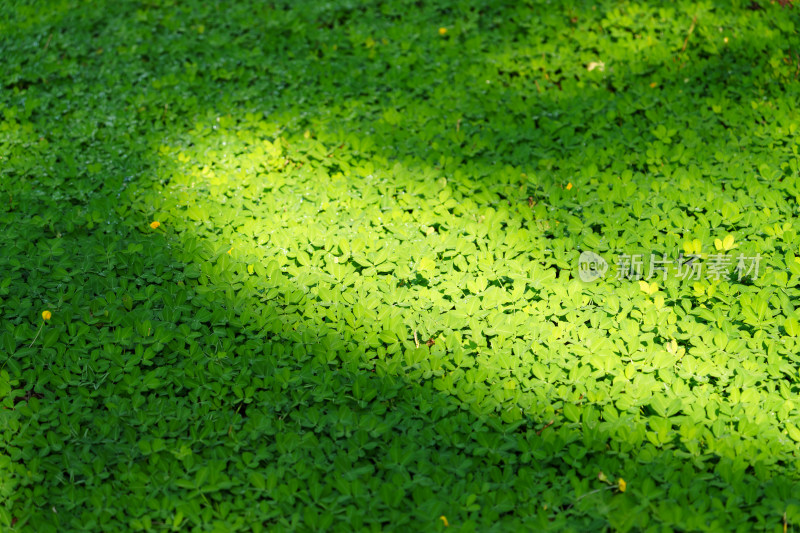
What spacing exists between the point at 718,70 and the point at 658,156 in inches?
41.5

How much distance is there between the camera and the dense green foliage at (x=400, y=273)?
236 centimetres

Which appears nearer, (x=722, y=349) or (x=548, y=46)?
(x=722, y=349)

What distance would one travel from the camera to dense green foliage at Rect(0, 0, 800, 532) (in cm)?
236

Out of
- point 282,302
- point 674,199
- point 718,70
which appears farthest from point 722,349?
point 718,70

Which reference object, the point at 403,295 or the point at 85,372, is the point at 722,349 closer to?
the point at 403,295

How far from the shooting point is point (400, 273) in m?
3.11

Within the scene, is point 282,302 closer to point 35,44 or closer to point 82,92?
point 82,92

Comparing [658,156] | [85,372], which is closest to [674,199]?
[658,156]

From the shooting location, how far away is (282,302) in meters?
3.02

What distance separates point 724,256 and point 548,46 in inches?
85.0

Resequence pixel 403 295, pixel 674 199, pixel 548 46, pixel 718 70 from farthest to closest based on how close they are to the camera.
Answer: pixel 548 46, pixel 718 70, pixel 674 199, pixel 403 295

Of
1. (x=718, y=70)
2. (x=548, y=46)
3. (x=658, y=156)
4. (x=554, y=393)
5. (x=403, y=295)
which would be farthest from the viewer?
(x=548, y=46)

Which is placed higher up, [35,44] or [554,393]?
[35,44]

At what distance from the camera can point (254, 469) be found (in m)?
2.41
